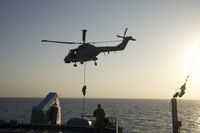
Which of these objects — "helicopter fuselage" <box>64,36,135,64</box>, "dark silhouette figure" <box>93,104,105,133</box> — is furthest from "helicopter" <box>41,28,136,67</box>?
"dark silhouette figure" <box>93,104,105,133</box>

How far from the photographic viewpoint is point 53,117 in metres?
33.9

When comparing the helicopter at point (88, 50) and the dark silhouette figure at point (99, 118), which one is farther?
the helicopter at point (88, 50)

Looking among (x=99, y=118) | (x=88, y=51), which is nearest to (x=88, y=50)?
(x=88, y=51)

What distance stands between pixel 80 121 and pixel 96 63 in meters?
7.01

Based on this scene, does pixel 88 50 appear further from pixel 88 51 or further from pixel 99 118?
pixel 99 118

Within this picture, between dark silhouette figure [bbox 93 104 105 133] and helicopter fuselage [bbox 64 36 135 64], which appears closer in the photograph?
dark silhouette figure [bbox 93 104 105 133]

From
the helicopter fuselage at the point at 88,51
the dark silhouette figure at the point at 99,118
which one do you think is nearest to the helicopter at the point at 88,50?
the helicopter fuselage at the point at 88,51

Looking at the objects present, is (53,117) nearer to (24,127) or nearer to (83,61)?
(83,61)

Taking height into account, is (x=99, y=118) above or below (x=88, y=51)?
below

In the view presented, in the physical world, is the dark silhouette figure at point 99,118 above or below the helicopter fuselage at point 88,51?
below

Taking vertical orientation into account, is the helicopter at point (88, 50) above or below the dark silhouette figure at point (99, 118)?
above

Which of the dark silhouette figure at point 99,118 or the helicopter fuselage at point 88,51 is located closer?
the dark silhouette figure at point 99,118

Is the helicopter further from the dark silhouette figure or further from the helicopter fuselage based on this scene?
the dark silhouette figure

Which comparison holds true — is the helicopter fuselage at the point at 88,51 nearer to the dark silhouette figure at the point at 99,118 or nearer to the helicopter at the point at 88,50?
the helicopter at the point at 88,50
